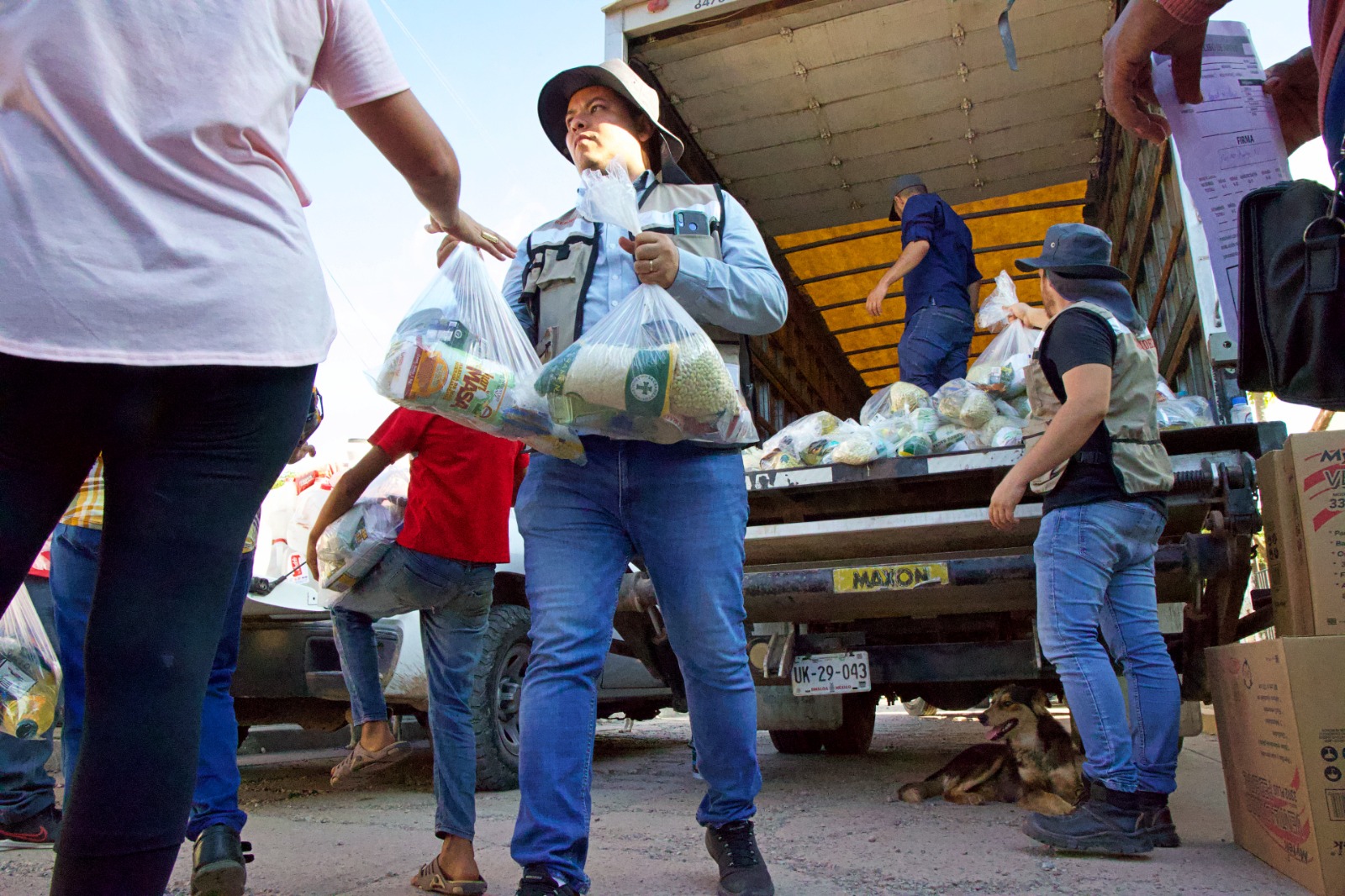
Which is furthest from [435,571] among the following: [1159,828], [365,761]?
[1159,828]

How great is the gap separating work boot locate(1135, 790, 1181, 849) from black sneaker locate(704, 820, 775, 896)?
1.18 m

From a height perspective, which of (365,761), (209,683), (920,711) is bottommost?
(920,711)

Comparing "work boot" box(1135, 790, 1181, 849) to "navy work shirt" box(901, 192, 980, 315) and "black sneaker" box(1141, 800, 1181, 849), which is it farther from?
"navy work shirt" box(901, 192, 980, 315)

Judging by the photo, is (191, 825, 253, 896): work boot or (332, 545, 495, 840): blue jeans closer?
(191, 825, 253, 896): work boot

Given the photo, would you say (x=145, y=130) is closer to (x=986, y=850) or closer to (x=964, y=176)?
(x=986, y=850)

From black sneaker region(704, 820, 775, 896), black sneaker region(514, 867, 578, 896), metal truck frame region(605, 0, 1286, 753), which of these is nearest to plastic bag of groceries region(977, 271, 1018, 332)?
metal truck frame region(605, 0, 1286, 753)

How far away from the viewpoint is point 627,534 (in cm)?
234

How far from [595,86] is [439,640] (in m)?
1.48

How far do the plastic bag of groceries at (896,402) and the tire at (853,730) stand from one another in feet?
5.03

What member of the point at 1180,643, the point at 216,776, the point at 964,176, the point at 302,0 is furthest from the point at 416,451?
the point at 964,176

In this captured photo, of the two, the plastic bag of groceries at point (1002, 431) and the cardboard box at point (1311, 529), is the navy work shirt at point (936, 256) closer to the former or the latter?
the plastic bag of groceries at point (1002, 431)

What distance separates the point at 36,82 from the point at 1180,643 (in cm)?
374

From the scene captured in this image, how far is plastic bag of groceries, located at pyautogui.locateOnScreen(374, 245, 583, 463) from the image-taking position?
2139mm

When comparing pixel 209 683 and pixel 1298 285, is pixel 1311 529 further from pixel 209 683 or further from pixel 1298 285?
pixel 209 683
